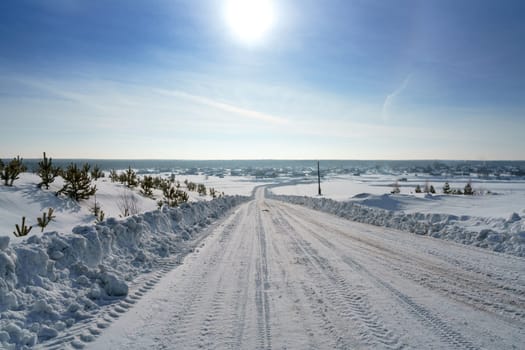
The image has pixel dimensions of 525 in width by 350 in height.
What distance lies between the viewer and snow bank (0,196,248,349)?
3.97 meters

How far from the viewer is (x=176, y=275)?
6.47 metres

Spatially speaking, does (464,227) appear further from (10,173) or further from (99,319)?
(10,173)

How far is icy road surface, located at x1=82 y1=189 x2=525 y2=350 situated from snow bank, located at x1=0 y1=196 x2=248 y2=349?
0.68m

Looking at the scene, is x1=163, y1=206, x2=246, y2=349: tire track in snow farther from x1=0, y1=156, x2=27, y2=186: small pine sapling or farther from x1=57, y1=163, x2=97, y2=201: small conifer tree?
x1=0, y1=156, x2=27, y2=186: small pine sapling

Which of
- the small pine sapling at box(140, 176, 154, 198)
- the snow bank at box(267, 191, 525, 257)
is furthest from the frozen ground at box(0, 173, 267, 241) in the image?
the snow bank at box(267, 191, 525, 257)

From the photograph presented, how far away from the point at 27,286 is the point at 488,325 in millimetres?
6631

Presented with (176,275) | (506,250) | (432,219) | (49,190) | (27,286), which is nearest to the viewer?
(27,286)

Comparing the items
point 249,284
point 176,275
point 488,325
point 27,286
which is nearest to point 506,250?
point 488,325

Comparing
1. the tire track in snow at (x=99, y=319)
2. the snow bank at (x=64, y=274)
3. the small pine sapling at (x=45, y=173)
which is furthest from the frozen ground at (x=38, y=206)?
the tire track in snow at (x=99, y=319)

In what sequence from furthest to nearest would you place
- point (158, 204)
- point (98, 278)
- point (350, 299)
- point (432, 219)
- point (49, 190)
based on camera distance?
point (158, 204) → point (432, 219) → point (49, 190) → point (98, 278) → point (350, 299)

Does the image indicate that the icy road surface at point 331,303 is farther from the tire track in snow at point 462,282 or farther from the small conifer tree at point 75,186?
the small conifer tree at point 75,186

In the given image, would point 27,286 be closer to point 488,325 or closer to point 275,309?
point 275,309

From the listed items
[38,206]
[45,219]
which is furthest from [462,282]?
[38,206]

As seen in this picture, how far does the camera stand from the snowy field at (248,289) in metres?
3.90
